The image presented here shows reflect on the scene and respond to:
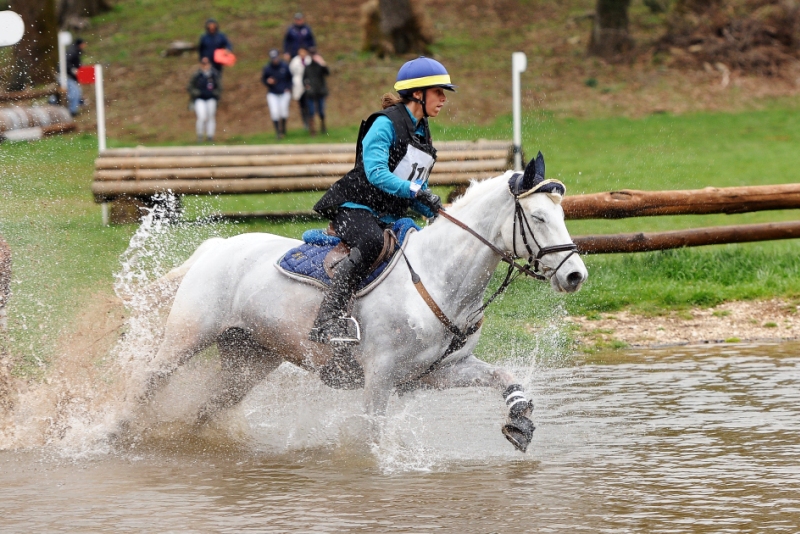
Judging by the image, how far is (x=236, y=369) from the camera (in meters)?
7.45

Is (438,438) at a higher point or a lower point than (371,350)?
lower

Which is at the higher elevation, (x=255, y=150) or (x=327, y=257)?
(x=255, y=150)

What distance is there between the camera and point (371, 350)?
6758 millimetres

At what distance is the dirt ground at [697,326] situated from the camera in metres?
10.3

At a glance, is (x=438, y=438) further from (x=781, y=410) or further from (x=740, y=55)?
(x=740, y=55)

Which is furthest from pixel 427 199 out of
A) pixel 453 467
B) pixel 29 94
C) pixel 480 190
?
pixel 29 94

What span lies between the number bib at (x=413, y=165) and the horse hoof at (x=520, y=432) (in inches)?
57.3

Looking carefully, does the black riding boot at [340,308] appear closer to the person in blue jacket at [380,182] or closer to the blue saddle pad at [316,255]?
the person in blue jacket at [380,182]

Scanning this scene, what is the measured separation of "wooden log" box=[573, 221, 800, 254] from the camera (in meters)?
11.2

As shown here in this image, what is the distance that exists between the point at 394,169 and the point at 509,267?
34.2 inches

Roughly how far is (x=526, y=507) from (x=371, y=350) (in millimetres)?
1430

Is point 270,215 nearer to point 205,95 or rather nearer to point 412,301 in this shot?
point 412,301

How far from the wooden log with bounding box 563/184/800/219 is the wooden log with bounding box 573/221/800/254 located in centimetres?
20

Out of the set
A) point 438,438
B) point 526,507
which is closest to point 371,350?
point 438,438
